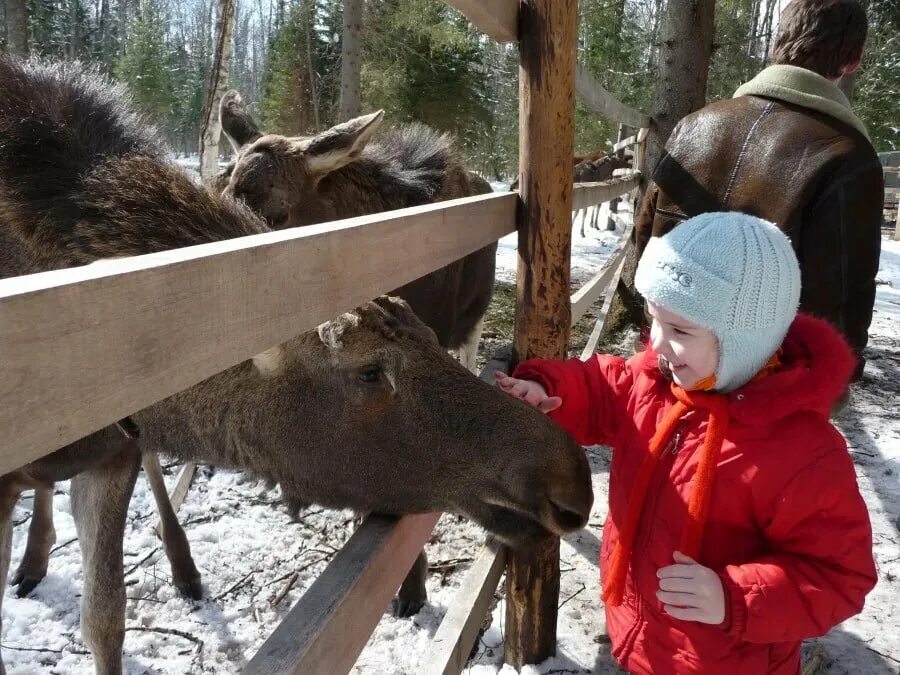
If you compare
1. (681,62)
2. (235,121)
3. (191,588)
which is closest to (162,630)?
(191,588)

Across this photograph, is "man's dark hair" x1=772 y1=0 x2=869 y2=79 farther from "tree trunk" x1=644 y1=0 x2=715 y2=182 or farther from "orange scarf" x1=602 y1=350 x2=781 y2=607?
"tree trunk" x1=644 y1=0 x2=715 y2=182

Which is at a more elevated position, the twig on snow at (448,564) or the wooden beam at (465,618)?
the wooden beam at (465,618)

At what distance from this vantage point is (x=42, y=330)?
61 centimetres

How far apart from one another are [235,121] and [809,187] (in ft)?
14.0

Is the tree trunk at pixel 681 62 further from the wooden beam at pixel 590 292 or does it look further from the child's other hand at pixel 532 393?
the child's other hand at pixel 532 393

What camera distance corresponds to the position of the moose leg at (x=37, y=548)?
12.1 ft

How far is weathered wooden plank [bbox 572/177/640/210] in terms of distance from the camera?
444cm

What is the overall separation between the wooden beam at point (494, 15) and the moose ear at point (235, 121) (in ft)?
11.0

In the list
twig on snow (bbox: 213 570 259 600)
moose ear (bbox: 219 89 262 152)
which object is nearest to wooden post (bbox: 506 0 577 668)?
twig on snow (bbox: 213 570 259 600)

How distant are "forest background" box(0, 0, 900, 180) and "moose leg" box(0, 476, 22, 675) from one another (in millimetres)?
8787

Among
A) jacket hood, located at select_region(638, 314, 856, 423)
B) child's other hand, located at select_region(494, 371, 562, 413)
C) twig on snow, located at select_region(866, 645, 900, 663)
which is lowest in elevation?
twig on snow, located at select_region(866, 645, 900, 663)

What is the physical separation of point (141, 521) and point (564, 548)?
2856mm

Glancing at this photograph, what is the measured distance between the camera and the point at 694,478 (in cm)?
182

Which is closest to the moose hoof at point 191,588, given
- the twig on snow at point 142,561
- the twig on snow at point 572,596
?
the twig on snow at point 142,561
